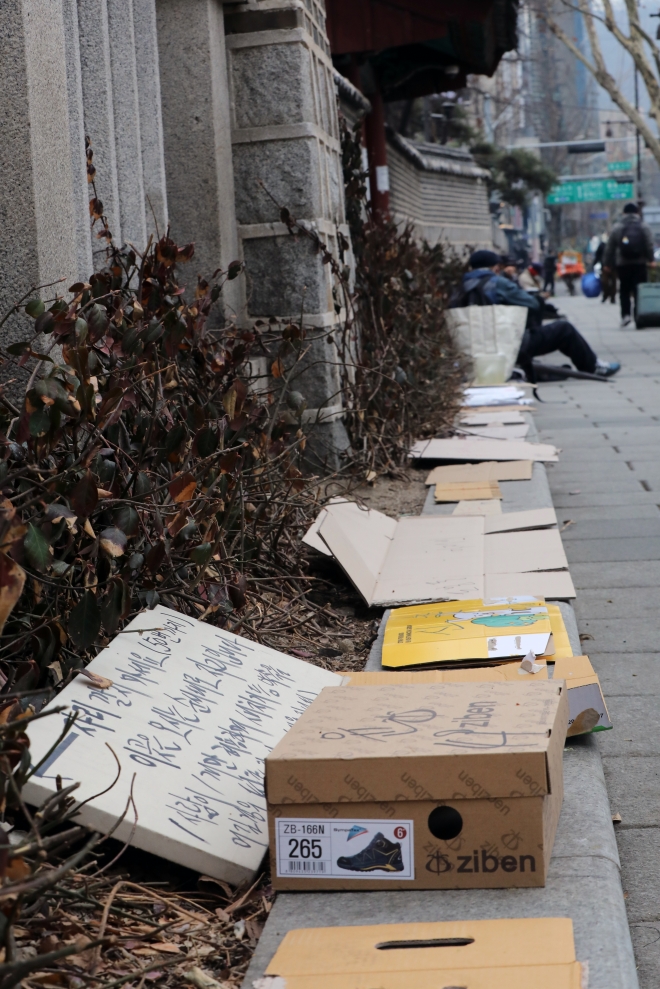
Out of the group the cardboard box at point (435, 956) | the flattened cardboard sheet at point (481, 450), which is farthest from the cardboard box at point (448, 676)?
the flattened cardboard sheet at point (481, 450)

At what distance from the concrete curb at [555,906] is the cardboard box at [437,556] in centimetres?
165

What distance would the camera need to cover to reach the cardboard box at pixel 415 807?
1.94 metres

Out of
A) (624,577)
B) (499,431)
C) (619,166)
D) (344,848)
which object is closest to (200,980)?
(344,848)

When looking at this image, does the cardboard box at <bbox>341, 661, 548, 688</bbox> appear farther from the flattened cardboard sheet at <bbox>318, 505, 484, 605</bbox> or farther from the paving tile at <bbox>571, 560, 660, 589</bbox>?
the paving tile at <bbox>571, 560, 660, 589</bbox>

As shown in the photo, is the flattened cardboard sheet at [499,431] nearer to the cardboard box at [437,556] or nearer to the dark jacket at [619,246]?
the cardboard box at [437,556]

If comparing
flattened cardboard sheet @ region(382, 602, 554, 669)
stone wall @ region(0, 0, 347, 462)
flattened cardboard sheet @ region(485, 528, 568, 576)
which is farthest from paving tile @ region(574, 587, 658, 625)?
stone wall @ region(0, 0, 347, 462)

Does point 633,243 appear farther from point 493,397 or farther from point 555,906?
point 555,906

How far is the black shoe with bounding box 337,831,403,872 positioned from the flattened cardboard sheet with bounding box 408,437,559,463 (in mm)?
4231

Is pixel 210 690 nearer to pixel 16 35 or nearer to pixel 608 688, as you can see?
pixel 608 688

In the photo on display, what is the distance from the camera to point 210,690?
2.62 meters

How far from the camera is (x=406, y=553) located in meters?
4.39

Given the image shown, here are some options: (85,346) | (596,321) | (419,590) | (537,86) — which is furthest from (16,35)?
(537,86)

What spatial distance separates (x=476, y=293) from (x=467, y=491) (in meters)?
5.34

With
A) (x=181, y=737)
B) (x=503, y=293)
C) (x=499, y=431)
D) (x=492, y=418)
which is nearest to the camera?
(x=181, y=737)
